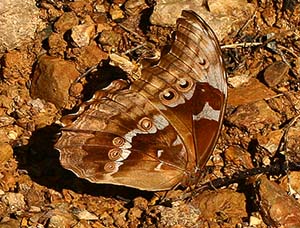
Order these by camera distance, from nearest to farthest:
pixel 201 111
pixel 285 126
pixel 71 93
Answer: pixel 201 111 < pixel 285 126 < pixel 71 93

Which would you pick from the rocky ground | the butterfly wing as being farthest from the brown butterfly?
the rocky ground

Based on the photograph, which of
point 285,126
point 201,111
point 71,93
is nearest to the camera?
point 201,111

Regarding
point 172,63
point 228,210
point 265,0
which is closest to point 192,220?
point 228,210

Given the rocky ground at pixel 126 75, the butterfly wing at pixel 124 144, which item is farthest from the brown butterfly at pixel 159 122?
the rocky ground at pixel 126 75

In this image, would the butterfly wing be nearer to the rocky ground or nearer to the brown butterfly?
the brown butterfly

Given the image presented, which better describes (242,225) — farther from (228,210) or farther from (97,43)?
(97,43)
